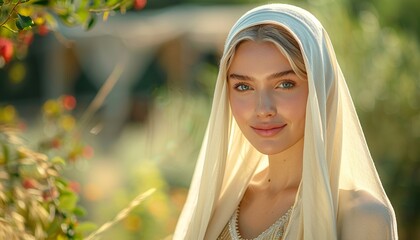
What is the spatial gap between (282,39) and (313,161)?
13.1 inches

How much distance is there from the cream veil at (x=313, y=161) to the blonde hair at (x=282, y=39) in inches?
0.9

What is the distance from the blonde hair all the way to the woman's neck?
9.8 inches

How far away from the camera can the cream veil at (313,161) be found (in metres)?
2.66

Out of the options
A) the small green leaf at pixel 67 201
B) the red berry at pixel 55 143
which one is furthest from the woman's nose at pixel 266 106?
the red berry at pixel 55 143

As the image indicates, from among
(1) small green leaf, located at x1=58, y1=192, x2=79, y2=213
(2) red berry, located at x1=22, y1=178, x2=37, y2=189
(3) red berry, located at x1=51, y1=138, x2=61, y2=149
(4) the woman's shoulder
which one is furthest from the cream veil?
(3) red berry, located at x1=51, y1=138, x2=61, y2=149

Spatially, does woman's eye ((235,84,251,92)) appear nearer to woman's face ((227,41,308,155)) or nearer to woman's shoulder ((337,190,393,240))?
woman's face ((227,41,308,155))

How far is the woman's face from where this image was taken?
2746 mm

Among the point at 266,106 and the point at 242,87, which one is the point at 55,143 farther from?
the point at 266,106

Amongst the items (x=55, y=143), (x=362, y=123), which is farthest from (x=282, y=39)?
(x=362, y=123)

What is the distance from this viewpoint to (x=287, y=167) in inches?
115

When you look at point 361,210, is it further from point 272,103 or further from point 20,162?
point 20,162

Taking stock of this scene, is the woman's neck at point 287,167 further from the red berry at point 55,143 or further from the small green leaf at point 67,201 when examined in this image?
the red berry at point 55,143

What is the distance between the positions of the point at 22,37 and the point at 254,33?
106cm

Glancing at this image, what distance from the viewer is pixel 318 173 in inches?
105
